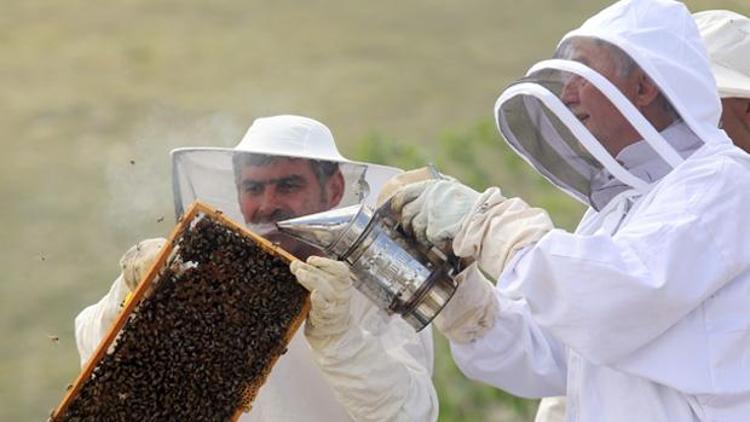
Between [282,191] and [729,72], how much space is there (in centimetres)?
183

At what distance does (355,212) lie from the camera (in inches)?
144

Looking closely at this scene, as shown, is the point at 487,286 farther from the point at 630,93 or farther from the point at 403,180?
the point at 630,93

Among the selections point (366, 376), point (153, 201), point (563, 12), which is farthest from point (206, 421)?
point (563, 12)

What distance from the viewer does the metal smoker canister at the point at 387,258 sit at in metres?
3.62

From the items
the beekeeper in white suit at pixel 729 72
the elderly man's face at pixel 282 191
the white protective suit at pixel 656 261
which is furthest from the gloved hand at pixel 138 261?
the beekeeper in white suit at pixel 729 72

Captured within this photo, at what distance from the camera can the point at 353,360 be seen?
13.0 ft

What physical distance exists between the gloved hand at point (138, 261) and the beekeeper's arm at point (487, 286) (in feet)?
2.98

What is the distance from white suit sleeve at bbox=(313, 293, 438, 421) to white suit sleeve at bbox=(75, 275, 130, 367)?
2.68 feet

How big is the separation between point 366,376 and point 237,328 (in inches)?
21.4

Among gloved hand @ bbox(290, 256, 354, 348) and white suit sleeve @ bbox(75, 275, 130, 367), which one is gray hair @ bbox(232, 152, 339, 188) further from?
white suit sleeve @ bbox(75, 275, 130, 367)

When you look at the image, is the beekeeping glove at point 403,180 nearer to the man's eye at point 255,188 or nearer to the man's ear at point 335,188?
the man's ear at point 335,188

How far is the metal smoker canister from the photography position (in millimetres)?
3623

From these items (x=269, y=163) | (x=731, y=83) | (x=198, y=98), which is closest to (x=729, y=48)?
(x=731, y=83)

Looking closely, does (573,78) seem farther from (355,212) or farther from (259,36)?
(259,36)
